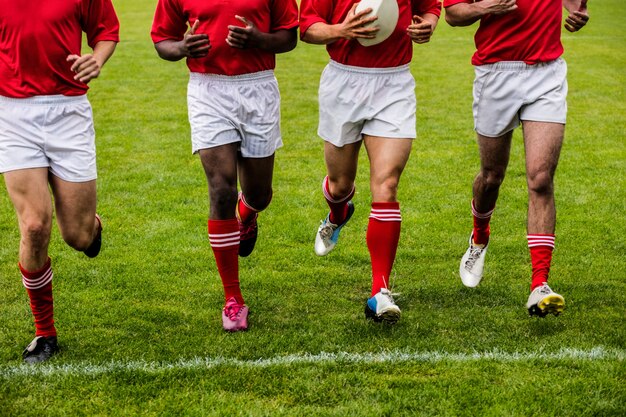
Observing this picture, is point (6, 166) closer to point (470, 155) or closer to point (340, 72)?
point (340, 72)

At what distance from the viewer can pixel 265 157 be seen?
6.32 metres

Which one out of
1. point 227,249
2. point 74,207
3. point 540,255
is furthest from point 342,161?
point 74,207

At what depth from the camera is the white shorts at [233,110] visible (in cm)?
601

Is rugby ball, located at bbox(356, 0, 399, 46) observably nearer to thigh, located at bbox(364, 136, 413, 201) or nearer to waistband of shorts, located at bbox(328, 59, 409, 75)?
waistband of shorts, located at bbox(328, 59, 409, 75)

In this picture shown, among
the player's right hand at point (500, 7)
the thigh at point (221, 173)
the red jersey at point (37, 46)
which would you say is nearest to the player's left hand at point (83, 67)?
the red jersey at point (37, 46)

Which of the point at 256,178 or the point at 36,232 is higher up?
the point at 36,232

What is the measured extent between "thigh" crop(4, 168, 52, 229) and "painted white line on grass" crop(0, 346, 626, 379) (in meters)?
0.78

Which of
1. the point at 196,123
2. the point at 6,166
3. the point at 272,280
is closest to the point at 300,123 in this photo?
the point at 272,280

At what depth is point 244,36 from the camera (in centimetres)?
578

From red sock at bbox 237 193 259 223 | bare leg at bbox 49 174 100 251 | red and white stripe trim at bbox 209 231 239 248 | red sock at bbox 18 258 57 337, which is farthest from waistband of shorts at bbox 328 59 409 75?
red sock at bbox 18 258 57 337

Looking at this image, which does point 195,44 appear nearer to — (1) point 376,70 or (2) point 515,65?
(1) point 376,70

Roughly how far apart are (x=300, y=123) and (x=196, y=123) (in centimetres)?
716

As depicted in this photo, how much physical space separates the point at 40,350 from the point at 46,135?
1194 mm

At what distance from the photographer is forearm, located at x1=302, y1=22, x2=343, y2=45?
603cm
